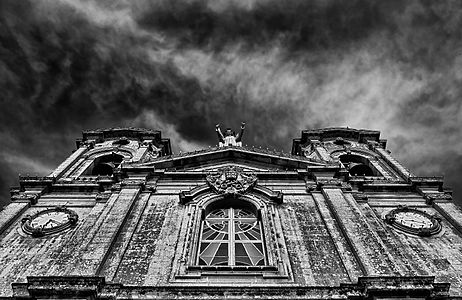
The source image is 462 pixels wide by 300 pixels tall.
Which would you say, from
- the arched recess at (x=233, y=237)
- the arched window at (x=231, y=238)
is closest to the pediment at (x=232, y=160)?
the arched recess at (x=233, y=237)

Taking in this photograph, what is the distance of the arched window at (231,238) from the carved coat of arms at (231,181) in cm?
74

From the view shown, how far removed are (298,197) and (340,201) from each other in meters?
1.72

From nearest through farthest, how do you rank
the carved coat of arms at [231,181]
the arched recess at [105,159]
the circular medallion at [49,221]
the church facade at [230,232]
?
the church facade at [230,232]
the circular medallion at [49,221]
the carved coat of arms at [231,181]
the arched recess at [105,159]

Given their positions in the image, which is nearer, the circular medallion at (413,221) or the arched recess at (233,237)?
the arched recess at (233,237)

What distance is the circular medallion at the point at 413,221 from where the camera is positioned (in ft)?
55.5

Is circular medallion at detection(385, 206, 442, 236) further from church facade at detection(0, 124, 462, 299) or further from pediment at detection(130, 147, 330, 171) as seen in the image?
pediment at detection(130, 147, 330, 171)

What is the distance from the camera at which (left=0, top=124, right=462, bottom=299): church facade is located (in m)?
11.8

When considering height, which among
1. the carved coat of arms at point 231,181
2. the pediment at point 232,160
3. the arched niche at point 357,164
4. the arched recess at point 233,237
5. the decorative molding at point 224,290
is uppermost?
the arched niche at point 357,164

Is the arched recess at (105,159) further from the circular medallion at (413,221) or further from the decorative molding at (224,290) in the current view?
the circular medallion at (413,221)

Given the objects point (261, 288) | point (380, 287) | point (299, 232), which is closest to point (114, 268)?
point (261, 288)

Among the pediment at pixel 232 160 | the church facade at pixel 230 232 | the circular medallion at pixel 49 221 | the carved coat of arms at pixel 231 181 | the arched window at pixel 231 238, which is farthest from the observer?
the pediment at pixel 232 160

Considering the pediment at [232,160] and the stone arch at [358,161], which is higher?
the stone arch at [358,161]

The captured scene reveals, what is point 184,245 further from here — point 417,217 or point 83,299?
point 417,217

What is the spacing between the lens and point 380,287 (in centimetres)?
1145
